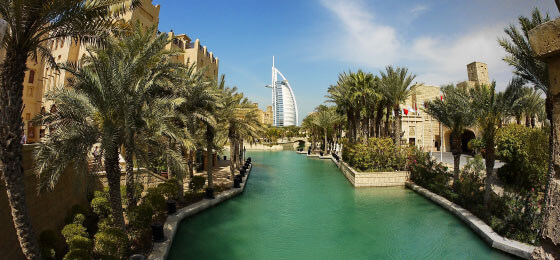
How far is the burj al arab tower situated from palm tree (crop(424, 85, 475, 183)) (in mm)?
134536

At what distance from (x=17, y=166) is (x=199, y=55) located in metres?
25.7

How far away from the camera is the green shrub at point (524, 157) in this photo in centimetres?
1390

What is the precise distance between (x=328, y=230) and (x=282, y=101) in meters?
141

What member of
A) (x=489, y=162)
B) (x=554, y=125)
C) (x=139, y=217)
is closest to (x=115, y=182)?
(x=139, y=217)

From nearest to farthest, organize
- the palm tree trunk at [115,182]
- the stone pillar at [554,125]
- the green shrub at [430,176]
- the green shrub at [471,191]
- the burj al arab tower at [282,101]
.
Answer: the stone pillar at [554,125], the palm tree trunk at [115,182], the green shrub at [471,191], the green shrub at [430,176], the burj al arab tower at [282,101]

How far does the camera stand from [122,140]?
8.42m

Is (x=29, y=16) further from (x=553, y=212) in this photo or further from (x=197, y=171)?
(x=197, y=171)

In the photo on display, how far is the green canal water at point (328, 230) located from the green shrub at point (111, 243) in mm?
1788

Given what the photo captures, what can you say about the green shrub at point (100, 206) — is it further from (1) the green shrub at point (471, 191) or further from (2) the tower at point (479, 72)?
(2) the tower at point (479, 72)

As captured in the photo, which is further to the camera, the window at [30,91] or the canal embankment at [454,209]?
the window at [30,91]

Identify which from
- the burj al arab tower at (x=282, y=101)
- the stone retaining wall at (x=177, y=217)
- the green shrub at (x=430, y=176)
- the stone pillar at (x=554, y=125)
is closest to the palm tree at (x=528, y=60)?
the green shrub at (x=430, y=176)

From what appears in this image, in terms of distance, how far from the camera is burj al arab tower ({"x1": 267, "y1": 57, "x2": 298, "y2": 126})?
15050 centimetres

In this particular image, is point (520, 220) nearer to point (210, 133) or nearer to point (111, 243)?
point (111, 243)

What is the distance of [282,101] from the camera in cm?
15138
